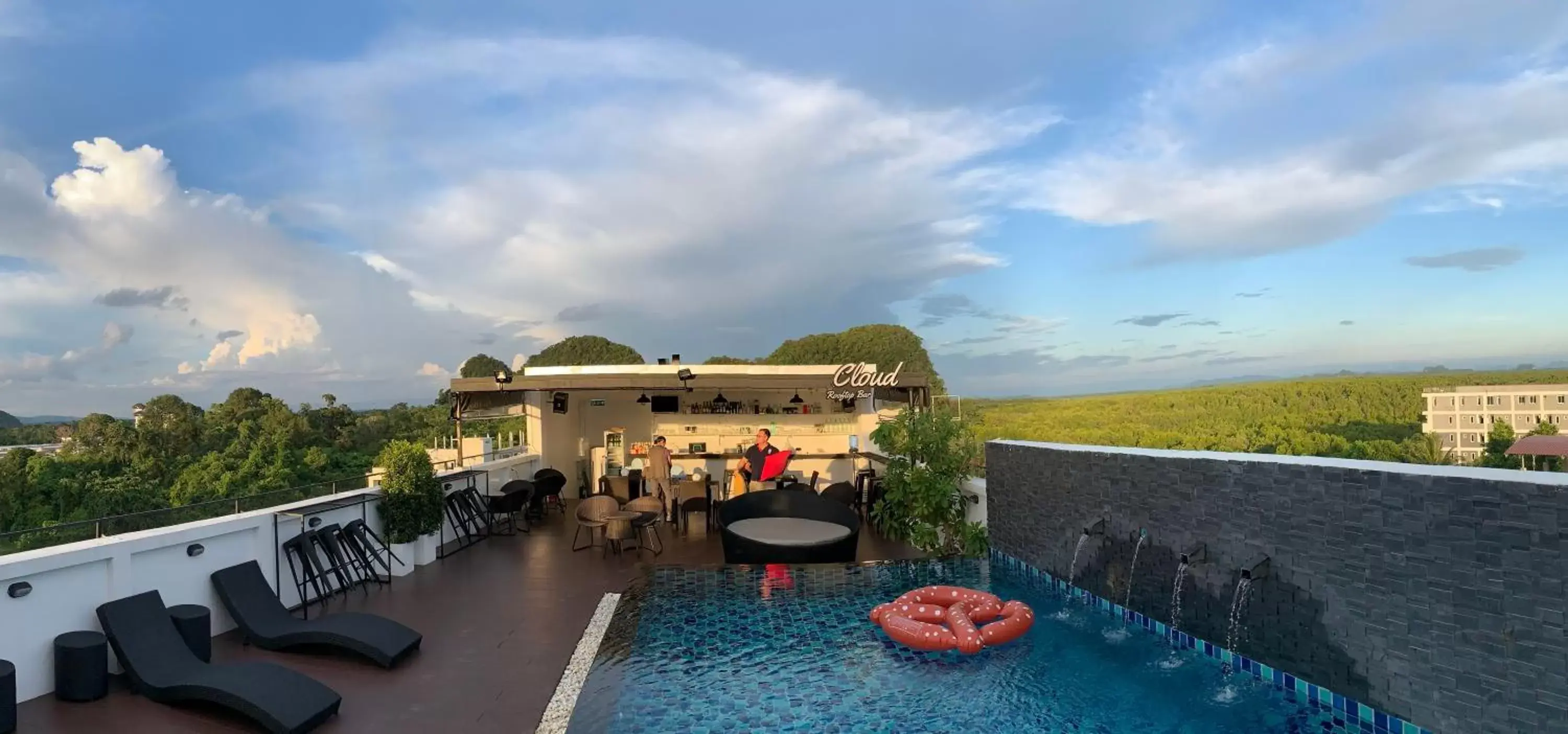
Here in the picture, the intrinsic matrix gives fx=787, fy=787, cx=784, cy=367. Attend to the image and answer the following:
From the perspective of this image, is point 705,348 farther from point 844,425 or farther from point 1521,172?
point 1521,172

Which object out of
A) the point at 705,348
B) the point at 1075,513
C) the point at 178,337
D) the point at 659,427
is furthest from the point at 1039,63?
the point at 178,337

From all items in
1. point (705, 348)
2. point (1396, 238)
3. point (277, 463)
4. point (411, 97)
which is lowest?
point (277, 463)

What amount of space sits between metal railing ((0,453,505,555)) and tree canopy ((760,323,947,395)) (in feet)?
233

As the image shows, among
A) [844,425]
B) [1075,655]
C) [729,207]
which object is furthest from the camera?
[729,207]

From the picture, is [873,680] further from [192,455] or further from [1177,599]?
[192,455]

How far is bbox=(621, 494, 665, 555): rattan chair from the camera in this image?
9445mm

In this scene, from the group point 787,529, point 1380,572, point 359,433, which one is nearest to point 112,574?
point 787,529

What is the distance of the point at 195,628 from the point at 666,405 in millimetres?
9841

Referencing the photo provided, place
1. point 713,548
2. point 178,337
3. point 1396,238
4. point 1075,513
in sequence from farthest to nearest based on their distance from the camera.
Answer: point 178,337 < point 1396,238 < point 713,548 < point 1075,513

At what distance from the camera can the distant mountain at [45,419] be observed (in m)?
40.8

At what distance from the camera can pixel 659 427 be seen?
569 inches

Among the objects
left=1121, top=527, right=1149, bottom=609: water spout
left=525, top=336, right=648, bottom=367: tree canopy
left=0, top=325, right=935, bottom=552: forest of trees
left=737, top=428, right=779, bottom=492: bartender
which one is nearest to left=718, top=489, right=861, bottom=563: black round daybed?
left=737, top=428, right=779, bottom=492: bartender

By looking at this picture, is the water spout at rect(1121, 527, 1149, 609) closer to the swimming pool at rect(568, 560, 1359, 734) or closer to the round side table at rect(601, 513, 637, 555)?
the swimming pool at rect(568, 560, 1359, 734)

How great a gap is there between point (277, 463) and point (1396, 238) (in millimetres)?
46148
